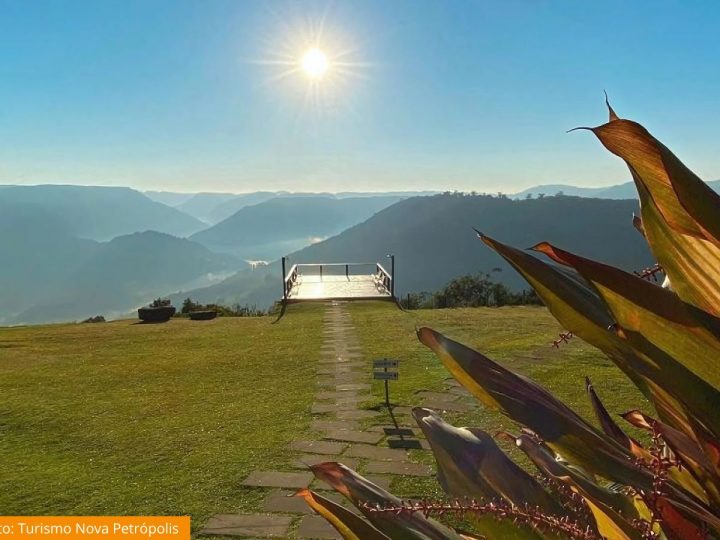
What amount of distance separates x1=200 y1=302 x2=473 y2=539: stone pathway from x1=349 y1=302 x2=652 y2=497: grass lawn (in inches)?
7.8

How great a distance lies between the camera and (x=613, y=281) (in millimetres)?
508

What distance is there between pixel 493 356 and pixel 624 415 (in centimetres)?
695

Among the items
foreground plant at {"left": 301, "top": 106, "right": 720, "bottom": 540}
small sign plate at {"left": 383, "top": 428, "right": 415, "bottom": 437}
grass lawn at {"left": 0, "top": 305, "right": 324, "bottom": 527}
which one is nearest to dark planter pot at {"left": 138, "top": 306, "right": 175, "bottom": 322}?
grass lawn at {"left": 0, "top": 305, "right": 324, "bottom": 527}

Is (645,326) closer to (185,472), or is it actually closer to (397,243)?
(185,472)

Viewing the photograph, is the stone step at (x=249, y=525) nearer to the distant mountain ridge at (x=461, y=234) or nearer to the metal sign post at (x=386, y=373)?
the metal sign post at (x=386, y=373)

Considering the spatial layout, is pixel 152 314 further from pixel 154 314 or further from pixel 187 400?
pixel 187 400

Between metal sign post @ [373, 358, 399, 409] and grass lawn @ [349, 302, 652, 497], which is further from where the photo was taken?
metal sign post @ [373, 358, 399, 409]

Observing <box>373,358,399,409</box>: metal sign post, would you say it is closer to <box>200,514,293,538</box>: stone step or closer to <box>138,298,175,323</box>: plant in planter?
<box>200,514,293,538</box>: stone step

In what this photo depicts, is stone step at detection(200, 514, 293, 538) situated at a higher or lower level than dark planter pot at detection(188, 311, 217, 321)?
lower

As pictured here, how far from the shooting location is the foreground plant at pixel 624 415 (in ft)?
1.57

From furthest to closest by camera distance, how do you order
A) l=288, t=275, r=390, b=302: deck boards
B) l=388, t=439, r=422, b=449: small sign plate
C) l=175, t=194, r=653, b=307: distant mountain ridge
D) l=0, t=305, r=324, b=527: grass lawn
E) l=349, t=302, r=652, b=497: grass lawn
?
l=175, t=194, r=653, b=307: distant mountain ridge → l=288, t=275, r=390, b=302: deck boards → l=349, t=302, r=652, b=497: grass lawn → l=388, t=439, r=422, b=449: small sign plate → l=0, t=305, r=324, b=527: grass lawn

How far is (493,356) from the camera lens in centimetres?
752

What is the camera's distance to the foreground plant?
477 mm

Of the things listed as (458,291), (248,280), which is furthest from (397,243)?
(458,291)
